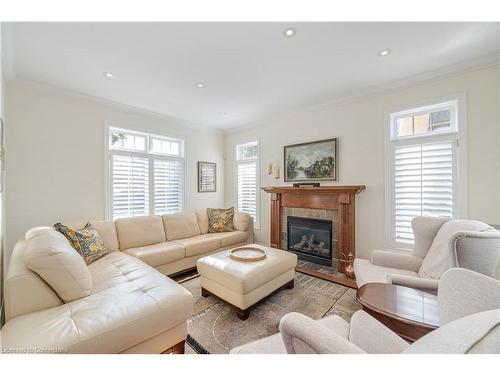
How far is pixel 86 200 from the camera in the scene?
9.98 feet

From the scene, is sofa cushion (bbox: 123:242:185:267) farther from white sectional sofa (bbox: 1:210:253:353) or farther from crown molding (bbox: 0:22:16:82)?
crown molding (bbox: 0:22:16:82)

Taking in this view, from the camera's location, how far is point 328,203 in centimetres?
326

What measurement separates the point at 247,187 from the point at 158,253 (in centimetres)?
243

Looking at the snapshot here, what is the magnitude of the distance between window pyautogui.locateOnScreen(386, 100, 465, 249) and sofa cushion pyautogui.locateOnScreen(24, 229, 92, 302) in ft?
11.4

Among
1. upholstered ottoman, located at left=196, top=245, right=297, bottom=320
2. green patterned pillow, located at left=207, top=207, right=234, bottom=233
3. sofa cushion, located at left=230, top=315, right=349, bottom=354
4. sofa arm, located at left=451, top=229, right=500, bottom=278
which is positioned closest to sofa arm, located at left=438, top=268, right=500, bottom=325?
sofa cushion, located at left=230, top=315, right=349, bottom=354

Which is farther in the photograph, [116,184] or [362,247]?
[116,184]

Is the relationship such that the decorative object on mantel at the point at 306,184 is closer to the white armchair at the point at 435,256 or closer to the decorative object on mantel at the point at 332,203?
the decorative object on mantel at the point at 332,203

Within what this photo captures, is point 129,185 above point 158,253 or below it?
above

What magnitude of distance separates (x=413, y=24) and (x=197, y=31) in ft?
6.07

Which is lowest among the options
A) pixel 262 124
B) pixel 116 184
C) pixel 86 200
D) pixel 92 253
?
pixel 92 253

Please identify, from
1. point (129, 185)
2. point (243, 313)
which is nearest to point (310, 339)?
point (243, 313)

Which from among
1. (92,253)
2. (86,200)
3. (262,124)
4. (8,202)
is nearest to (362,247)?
(262,124)

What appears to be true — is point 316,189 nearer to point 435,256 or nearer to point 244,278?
point 435,256
